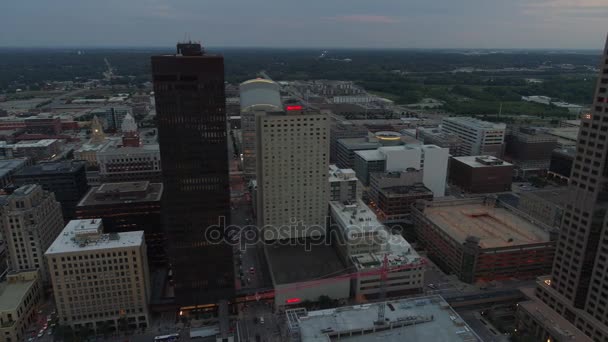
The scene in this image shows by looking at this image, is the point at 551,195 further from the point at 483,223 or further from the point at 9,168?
the point at 9,168

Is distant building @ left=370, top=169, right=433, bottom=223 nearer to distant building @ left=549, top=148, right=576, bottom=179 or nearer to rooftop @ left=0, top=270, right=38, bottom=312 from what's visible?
distant building @ left=549, top=148, right=576, bottom=179

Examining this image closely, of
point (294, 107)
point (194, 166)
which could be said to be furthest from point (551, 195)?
point (194, 166)

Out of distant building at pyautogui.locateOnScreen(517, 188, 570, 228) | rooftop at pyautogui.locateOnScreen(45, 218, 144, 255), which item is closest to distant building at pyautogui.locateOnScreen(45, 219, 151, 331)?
rooftop at pyautogui.locateOnScreen(45, 218, 144, 255)

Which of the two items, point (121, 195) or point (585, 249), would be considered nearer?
point (585, 249)

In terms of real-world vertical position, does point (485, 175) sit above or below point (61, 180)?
below

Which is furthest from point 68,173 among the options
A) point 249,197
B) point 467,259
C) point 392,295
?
point 467,259

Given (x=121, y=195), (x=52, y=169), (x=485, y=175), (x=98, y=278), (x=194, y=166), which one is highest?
(x=194, y=166)

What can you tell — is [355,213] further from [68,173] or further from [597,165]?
[68,173]
